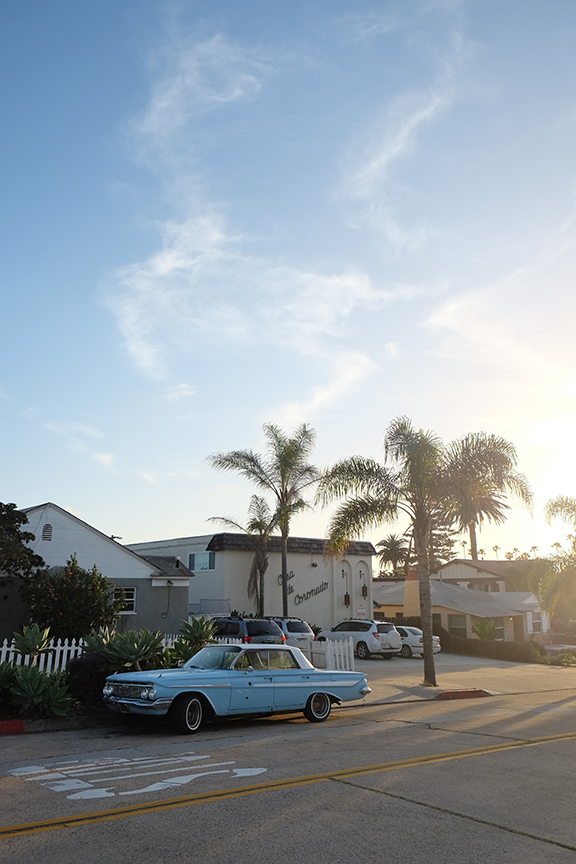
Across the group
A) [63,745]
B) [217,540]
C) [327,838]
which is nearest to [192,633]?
[63,745]

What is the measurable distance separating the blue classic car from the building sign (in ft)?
74.0

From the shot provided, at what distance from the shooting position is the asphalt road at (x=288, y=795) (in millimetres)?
5555

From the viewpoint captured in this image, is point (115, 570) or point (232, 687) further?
point (115, 570)

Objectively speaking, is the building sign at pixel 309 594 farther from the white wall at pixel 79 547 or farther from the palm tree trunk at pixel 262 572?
the white wall at pixel 79 547

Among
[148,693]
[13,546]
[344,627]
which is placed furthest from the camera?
[344,627]

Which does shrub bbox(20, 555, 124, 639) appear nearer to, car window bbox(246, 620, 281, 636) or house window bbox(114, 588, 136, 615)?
car window bbox(246, 620, 281, 636)

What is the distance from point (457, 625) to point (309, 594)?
10380mm

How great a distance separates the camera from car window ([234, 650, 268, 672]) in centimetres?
1226

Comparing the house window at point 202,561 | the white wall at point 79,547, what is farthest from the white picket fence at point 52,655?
the house window at point 202,561

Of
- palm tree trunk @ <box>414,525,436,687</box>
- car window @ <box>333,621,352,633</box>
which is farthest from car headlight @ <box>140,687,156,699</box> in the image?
car window @ <box>333,621,352,633</box>

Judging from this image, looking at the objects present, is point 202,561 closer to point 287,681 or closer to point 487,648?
point 487,648

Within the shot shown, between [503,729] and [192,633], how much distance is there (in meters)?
7.18

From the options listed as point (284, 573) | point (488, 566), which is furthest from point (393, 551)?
point (284, 573)

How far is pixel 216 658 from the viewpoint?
12375 mm
